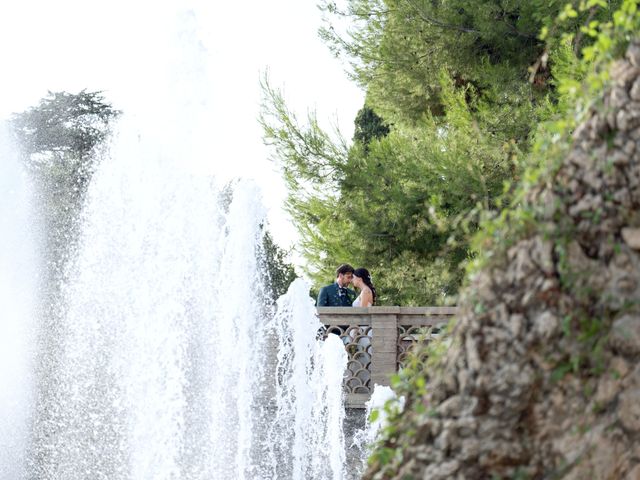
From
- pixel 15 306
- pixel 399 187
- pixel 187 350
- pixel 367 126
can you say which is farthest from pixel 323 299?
pixel 367 126

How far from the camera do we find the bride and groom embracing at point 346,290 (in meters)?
10.7

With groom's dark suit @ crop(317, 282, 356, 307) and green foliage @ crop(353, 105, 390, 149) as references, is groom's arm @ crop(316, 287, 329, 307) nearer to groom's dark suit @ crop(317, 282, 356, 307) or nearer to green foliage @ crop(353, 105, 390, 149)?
groom's dark suit @ crop(317, 282, 356, 307)

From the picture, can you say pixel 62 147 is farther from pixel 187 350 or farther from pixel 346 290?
pixel 187 350

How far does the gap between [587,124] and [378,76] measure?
1466 cm

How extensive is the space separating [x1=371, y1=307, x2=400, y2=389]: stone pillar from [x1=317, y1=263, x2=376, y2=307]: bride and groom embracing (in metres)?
0.23

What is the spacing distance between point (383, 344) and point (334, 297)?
794 mm

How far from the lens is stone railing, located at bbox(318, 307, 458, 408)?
Answer: 1102 centimetres

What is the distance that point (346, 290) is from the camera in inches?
450

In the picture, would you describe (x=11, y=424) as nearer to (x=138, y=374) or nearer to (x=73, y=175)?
(x=138, y=374)

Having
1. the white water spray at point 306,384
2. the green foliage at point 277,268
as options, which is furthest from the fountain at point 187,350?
the green foliage at point 277,268

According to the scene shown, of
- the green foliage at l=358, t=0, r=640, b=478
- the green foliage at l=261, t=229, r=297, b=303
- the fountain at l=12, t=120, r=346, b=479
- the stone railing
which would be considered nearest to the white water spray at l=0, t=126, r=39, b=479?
the fountain at l=12, t=120, r=346, b=479

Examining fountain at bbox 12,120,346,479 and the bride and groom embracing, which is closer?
fountain at bbox 12,120,346,479

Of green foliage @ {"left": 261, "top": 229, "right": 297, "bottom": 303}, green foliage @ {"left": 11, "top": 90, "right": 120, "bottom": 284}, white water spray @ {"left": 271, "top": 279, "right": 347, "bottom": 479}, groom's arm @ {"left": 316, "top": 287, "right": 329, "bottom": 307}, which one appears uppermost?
green foliage @ {"left": 11, "top": 90, "right": 120, "bottom": 284}

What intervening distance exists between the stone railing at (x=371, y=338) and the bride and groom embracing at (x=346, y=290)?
0.65 ft
